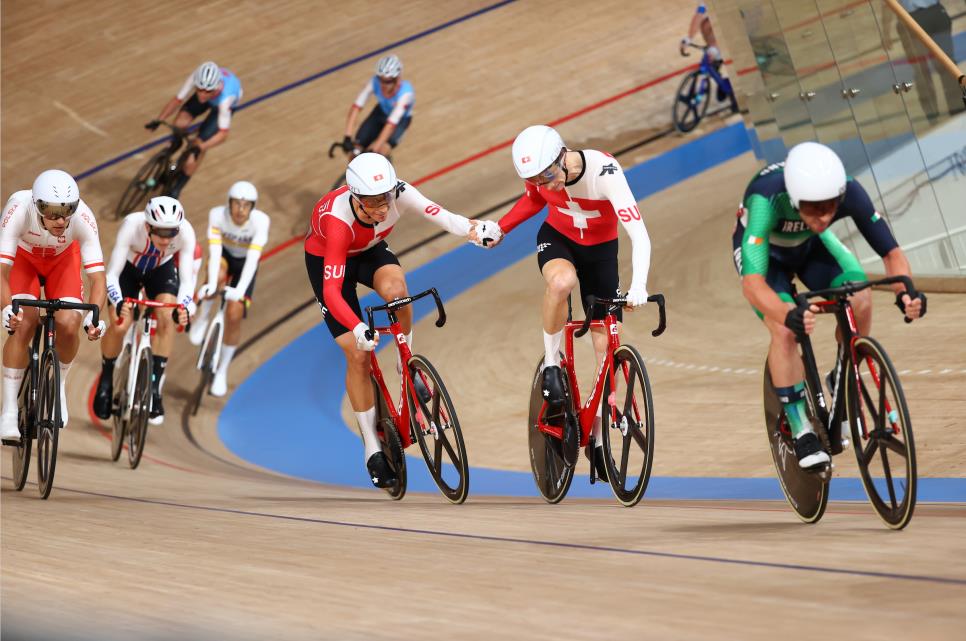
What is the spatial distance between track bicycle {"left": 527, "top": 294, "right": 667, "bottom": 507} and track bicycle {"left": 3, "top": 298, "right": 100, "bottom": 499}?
174 cm

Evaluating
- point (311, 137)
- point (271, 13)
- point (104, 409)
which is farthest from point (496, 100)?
point (104, 409)

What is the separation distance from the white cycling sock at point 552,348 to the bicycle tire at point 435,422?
37 cm

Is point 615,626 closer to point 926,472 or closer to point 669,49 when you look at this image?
point 926,472

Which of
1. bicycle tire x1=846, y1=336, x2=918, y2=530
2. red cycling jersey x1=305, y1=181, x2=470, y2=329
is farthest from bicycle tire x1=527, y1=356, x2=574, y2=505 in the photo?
bicycle tire x1=846, y1=336, x2=918, y2=530

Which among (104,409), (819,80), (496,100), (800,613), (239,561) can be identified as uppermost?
(496,100)

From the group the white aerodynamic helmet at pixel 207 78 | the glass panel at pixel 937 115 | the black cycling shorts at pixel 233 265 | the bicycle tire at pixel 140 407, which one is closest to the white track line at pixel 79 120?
the white aerodynamic helmet at pixel 207 78

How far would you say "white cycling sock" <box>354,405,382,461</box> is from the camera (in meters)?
4.68

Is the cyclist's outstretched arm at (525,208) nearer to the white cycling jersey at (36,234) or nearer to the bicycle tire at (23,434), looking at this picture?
the white cycling jersey at (36,234)

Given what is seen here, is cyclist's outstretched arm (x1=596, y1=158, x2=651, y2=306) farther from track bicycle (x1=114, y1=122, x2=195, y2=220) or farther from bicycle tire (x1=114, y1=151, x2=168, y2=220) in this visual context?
bicycle tire (x1=114, y1=151, x2=168, y2=220)

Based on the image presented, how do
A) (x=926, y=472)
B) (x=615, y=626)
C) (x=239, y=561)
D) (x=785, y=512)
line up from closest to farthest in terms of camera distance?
(x=615, y=626) < (x=239, y=561) < (x=785, y=512) < (x=926, y=472)

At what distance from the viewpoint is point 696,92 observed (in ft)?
37.1

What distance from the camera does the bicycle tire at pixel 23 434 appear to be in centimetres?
497

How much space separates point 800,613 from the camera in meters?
2.22

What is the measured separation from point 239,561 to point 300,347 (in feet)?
17.7
